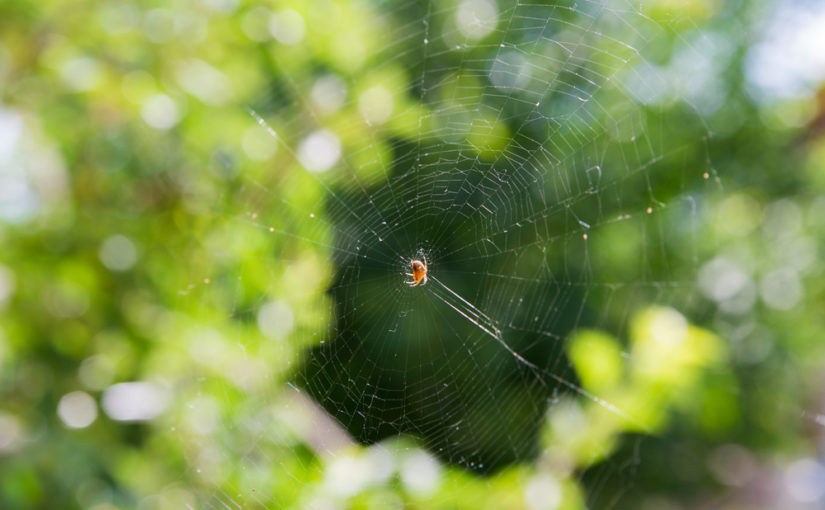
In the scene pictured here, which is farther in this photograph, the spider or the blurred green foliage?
the spider

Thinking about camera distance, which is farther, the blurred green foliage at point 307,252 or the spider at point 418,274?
the spider at point 418,274

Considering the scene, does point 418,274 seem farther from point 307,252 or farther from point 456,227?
point 307,252

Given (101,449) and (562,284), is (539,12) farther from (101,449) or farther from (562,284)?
(101,449)

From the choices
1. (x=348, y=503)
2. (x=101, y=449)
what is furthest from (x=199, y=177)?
(x=348, y=503)
